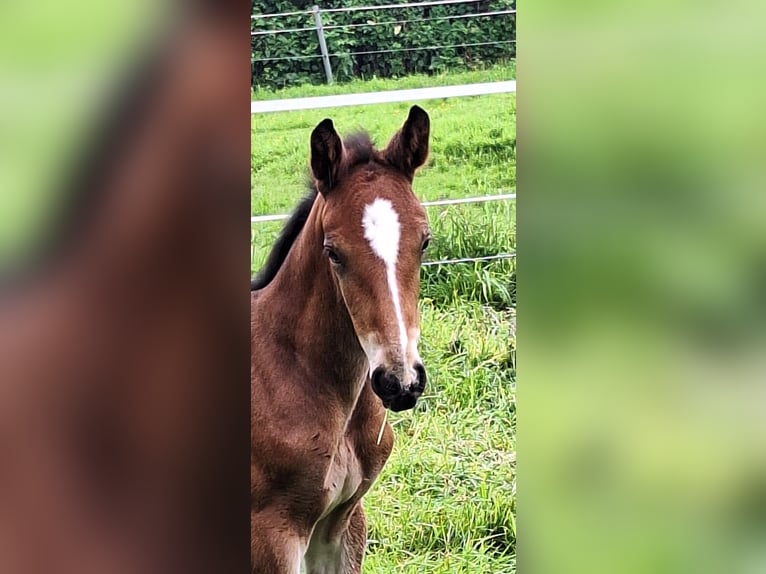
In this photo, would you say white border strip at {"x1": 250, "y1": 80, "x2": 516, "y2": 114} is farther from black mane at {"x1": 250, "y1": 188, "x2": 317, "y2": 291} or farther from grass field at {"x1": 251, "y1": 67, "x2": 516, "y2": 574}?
black mane at {"x1": 250, "y1": 188, "x2": 317, "y2": 291}

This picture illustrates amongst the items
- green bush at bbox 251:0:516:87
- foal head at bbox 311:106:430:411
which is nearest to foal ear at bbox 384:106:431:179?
foal head at bbox 311:106:430:411

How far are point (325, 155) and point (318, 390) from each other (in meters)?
0.37

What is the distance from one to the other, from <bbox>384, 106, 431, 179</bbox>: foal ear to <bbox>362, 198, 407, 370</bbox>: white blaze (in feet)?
0.21

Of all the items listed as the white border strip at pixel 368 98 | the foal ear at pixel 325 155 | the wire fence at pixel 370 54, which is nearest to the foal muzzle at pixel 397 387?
the wire fence at pixel 370 54

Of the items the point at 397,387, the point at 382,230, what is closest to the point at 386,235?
the point at 382,230

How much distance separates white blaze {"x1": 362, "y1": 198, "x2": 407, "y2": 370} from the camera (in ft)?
3.76

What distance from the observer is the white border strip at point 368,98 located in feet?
3.87

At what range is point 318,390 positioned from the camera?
4.07ft

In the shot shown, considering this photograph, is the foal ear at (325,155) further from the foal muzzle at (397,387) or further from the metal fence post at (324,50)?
the foal muzzle at (397,387)
